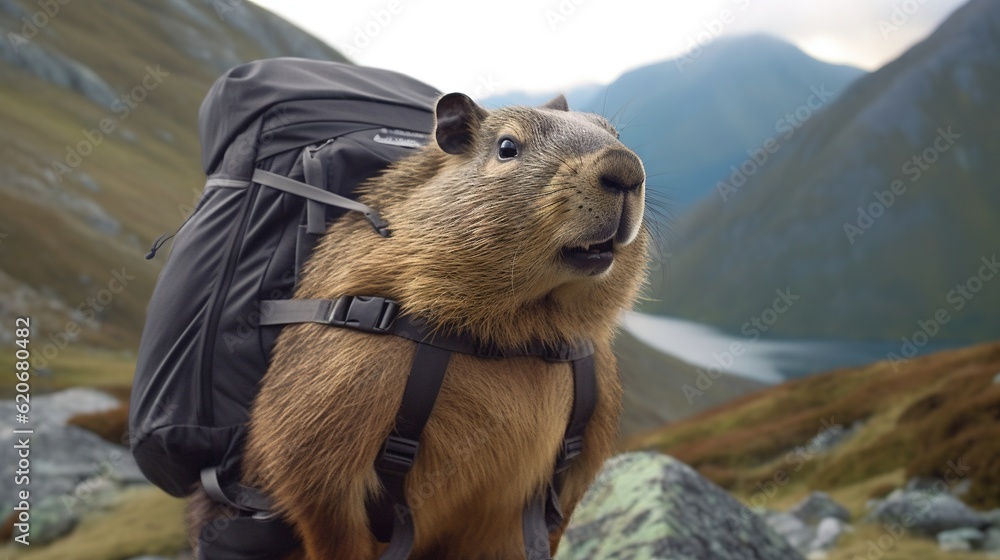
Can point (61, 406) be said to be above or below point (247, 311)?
below

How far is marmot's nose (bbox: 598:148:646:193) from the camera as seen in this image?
133 inches

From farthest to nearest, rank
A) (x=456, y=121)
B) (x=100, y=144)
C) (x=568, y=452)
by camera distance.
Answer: (x=100, y=144)
(x=568, y=452)
(x=456, y=121)

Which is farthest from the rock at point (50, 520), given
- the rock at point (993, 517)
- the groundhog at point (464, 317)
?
the rock at point (993, 517)

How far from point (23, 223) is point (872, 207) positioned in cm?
1541

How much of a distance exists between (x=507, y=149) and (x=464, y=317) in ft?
2.70

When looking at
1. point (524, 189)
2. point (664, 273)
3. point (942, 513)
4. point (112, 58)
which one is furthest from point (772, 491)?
point (112, 58)

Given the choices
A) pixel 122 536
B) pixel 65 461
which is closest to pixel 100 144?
pixel 65 461

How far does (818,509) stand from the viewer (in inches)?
367

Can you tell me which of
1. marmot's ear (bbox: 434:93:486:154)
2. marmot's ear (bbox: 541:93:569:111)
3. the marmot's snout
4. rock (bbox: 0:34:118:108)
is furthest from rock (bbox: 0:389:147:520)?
rock (bbox: 0:34:118:108)

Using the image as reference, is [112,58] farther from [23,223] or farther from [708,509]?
[708,509]

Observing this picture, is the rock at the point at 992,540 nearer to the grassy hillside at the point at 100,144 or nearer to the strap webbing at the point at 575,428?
the strap webbing at the point at 575,428

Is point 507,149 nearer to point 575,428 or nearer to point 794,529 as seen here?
point 575,428

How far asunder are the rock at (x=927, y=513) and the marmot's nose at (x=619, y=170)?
271 inches

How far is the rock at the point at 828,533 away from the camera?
28.2 feet
